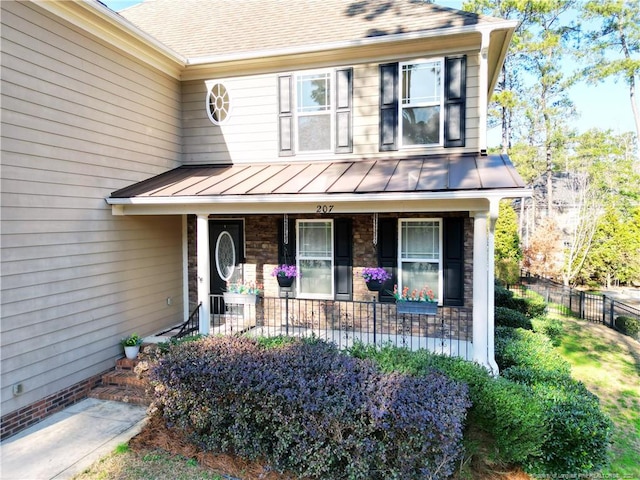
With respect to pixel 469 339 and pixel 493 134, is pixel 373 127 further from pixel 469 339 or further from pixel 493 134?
pixel 493 134

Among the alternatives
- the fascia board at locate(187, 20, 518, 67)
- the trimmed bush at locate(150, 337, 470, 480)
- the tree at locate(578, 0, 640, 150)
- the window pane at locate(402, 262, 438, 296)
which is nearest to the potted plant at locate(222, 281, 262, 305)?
the trimmed bush at locate(150, 337, 470, 480)

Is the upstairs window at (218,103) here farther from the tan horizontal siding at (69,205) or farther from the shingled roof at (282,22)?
the tan horizontal siding at (69,205)

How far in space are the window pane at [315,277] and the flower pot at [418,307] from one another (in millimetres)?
1696

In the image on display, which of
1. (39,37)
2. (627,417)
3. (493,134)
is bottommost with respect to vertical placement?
(627,417)

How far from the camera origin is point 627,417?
596 centimetres

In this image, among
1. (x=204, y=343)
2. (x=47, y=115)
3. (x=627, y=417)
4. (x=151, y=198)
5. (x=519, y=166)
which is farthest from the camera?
(x=519, y=166)

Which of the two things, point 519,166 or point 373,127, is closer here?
Answer: point 373,127

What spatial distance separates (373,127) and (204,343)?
507 centimetres

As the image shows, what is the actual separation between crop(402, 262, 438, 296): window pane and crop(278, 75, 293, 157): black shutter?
11.0ft

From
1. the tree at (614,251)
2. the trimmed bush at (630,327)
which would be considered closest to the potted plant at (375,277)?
the trimmed bush at (630,327)

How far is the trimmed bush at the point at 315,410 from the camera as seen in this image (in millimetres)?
3676

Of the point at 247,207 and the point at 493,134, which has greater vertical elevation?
the point at 493,134

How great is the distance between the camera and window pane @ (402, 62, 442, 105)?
721 cm

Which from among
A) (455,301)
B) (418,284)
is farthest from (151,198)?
(455,301)
